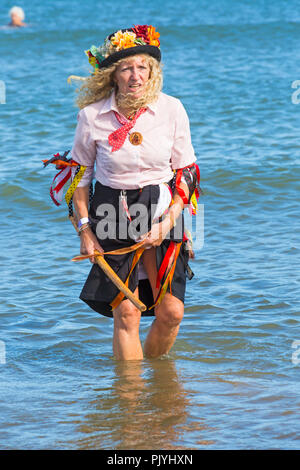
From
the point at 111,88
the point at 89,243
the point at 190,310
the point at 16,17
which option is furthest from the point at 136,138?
the point at 16,17

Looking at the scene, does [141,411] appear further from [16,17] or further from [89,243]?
[16,17]

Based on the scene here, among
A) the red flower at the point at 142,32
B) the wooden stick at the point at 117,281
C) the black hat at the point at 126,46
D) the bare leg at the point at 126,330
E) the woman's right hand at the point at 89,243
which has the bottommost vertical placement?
the bare leg at the point at 126,330

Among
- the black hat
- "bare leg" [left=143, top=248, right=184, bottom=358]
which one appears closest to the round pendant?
the black hat

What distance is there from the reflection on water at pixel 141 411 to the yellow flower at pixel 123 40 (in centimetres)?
176

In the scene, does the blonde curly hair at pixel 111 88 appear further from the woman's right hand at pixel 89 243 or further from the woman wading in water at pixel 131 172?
the woman's right hand at pixel 89 243

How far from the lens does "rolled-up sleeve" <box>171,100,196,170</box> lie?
4.39 m

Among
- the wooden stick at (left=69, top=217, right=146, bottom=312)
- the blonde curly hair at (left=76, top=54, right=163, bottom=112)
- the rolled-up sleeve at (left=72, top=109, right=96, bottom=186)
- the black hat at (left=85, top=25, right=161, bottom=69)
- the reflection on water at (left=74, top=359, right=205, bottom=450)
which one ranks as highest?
the black hat at (left=85, top=25, right=161, bottom=69)

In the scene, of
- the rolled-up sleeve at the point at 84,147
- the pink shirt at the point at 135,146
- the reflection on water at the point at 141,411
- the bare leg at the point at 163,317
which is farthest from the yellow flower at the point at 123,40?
the reflection on water at the point at 141,411

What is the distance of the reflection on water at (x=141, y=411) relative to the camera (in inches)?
154

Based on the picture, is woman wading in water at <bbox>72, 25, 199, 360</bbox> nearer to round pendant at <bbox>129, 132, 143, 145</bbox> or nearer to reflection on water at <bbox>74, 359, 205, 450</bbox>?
round pendant at <bbox>129, 132, 143, 145</bbox>

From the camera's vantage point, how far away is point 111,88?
14.5ft

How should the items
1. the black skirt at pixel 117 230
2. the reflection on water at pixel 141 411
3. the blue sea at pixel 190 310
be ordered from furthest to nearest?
1. the black skirt at pixel 117 230
2. the blue sea at pixel 190 310
3. the reflection on water at pixel 141 411

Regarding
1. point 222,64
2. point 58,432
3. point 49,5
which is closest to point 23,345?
point 58,432

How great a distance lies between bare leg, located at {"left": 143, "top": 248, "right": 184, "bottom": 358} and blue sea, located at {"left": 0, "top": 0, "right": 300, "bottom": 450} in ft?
0.50
